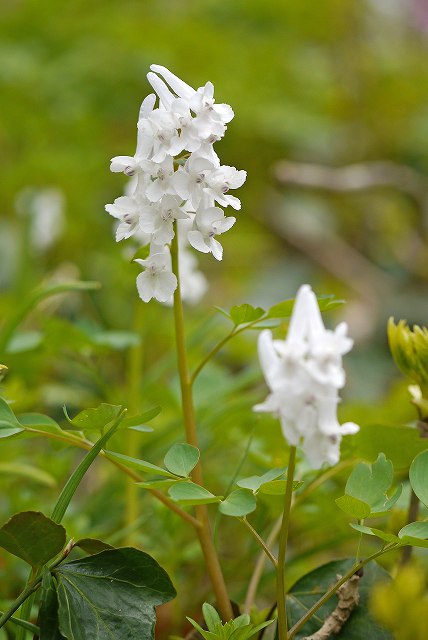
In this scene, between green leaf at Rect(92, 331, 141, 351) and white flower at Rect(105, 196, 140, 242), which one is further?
green leaf at Rect(92, 331, 141, 351)

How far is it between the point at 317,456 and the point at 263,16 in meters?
4.13

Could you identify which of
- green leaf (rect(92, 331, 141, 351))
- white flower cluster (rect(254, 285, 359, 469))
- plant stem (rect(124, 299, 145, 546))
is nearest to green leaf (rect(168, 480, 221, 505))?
white flower cluster (rect(254, 285, 359, 469))

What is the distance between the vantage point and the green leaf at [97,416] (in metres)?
0.71

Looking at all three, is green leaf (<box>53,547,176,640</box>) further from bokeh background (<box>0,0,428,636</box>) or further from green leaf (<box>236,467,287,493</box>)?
bokeh background (<box>0,0,428,636</box>)

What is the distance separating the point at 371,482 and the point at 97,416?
272 mm

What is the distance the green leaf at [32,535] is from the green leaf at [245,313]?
0.89 ft

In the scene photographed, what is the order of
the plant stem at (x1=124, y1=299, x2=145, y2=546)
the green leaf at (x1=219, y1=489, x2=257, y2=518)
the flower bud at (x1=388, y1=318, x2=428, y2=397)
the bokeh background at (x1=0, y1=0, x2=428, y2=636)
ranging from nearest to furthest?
the green leaf at (x1=219, y1=489, x2=257, y2=518) → the flower bud at (x1=388, y1=318, x2=428, y2=397) → the plant stem at (x1=124, y1=299, x2=145, y2=546) → the bokeh background at (x1=0, y1=0, x2=428, y2=636)

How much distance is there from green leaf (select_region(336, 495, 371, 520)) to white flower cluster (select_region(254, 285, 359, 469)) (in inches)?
3.0

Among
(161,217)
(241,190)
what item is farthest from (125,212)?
(241,190)

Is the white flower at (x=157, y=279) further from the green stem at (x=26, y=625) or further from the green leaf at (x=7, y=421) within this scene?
the green stem at (x=26, y=625)

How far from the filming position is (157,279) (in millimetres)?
753

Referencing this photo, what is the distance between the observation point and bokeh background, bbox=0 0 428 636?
1.61 m

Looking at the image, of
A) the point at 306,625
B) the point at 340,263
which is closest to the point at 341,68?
the point at 340,263

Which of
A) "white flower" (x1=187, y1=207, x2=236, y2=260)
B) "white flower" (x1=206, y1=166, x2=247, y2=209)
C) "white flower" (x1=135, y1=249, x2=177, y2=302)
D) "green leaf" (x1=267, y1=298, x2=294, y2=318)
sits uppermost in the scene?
"white flower" (x1=206, y1=166, x2=247, y2=209)
